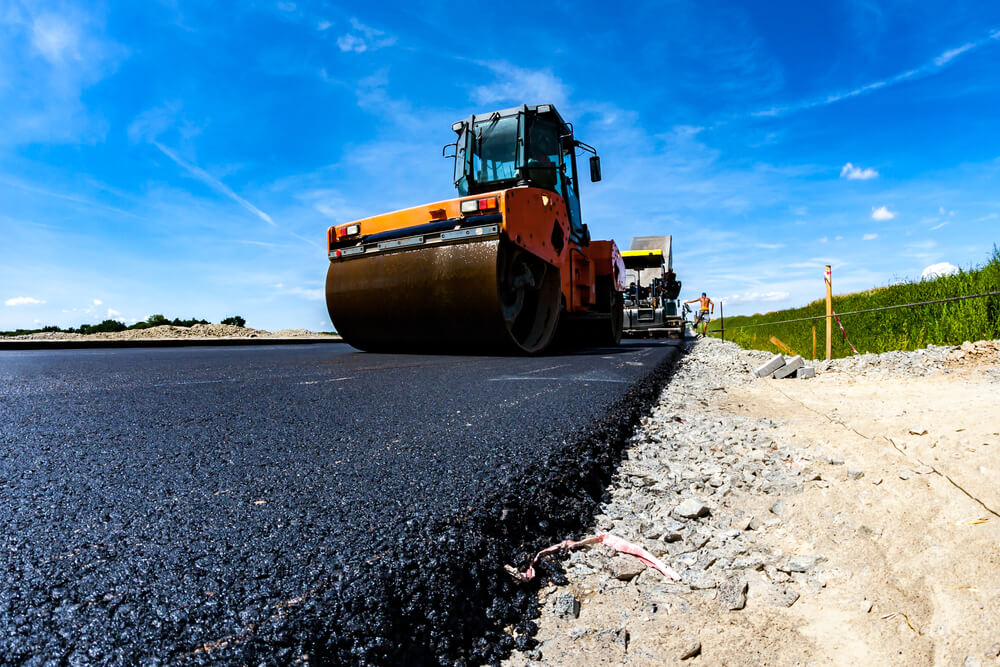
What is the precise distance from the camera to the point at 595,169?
7.39 meters

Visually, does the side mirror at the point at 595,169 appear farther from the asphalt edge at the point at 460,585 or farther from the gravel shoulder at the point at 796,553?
the asphalt edge at the point at 460,585

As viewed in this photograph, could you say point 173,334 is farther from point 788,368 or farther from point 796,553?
point 796,553

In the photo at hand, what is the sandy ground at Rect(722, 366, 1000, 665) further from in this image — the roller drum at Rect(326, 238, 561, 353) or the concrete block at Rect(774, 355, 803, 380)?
the roller drum at Rect(326, 238, 561, 353)

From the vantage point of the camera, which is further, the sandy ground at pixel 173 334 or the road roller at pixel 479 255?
the sandy ground at pixel 173 334

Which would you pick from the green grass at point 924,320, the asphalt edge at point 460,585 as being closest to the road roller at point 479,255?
the asphalt edge at point 460,585

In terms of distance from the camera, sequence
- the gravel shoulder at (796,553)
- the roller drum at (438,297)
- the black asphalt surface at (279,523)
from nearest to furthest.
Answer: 1. the black asphalt surface at (279,523)
2. the gravel shoulder at (796,553)
3. the roller drum at (438,297)

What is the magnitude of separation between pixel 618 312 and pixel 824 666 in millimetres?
9674

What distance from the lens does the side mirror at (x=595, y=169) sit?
7375 millimetres

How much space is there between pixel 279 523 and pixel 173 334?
1205 centimetres

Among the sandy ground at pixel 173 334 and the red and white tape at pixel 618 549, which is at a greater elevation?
the sandy ground at pixel 173 334

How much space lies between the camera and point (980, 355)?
5754mm

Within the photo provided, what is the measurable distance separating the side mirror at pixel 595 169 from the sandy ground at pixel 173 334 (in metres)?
8.65

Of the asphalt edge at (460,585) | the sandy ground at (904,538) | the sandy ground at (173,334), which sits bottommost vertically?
the sandy ground at (904,538)

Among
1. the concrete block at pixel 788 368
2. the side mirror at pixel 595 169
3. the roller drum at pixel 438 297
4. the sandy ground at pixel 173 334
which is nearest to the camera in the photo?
the roller drum at pixel 438 297
